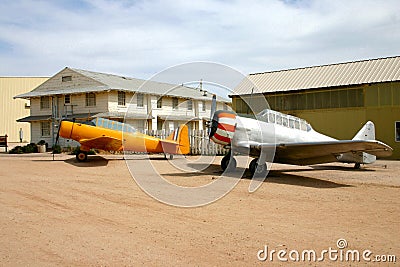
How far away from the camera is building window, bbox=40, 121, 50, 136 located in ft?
115

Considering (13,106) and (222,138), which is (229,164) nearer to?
(222,138)

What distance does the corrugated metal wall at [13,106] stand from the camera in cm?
5759

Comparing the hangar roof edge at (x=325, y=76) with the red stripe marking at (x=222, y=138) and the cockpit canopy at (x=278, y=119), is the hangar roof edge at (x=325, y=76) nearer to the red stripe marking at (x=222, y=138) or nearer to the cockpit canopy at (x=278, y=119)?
the cockpit canopy at (x=278, y=119)

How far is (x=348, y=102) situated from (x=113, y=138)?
50.6ft

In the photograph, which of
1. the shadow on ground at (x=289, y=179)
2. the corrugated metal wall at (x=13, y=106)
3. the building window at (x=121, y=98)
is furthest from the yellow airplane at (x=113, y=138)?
the corrugated metal wall at (x=13, y=106)

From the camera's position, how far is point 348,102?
2575 cm

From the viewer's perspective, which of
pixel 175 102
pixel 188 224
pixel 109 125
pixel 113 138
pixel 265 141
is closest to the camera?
pixel 188 224

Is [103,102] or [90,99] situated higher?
[90,99]

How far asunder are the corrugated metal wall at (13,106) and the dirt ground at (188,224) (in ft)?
165

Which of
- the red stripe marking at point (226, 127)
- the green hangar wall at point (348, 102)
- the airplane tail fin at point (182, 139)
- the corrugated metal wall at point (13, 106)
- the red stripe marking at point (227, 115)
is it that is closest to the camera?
the red stripe marking at point (226, 127)

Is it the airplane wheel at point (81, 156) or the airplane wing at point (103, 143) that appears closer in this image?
the airplane wing at point (103, 143)

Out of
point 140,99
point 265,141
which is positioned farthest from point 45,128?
point 265,141

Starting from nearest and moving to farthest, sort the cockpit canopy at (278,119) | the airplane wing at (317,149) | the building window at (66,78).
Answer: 1. the airplane wing at (317,149)
2. the cockpit canopy at (278,119)
3. the building window at (66,78)

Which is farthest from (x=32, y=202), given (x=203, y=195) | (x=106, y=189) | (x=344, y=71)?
(x=344, y=71)
